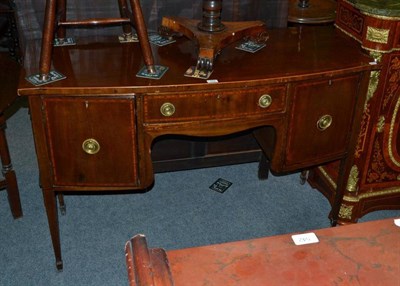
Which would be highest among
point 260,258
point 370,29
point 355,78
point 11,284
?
point 370,29

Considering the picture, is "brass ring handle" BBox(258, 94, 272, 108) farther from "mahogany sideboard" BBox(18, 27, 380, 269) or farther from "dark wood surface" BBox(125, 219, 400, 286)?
"dark wood surface" BBox(125, 219, 400, 286)

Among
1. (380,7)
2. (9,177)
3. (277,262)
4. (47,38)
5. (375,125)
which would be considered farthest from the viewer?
(9,177)

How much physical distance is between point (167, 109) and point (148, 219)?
0.99m

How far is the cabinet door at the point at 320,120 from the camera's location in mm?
2256

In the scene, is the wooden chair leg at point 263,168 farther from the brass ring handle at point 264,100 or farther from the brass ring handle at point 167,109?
the brass ring handle at point 167,109

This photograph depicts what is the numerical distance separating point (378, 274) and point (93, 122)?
47.0 inches

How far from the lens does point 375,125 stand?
8.54 feet

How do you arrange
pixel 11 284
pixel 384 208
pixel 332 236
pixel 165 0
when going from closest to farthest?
pixel 332 236, pixel 11 284, pixel 165 0, pixel 384 208

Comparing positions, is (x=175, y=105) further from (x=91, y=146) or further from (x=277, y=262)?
(x=277, y=262)

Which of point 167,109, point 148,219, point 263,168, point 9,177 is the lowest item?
point 148,219

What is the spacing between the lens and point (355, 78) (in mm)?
2318

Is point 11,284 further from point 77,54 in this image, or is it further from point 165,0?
point 165,0

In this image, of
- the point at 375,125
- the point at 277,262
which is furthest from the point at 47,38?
the point at 375,125

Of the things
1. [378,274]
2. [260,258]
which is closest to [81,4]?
[260,258]
